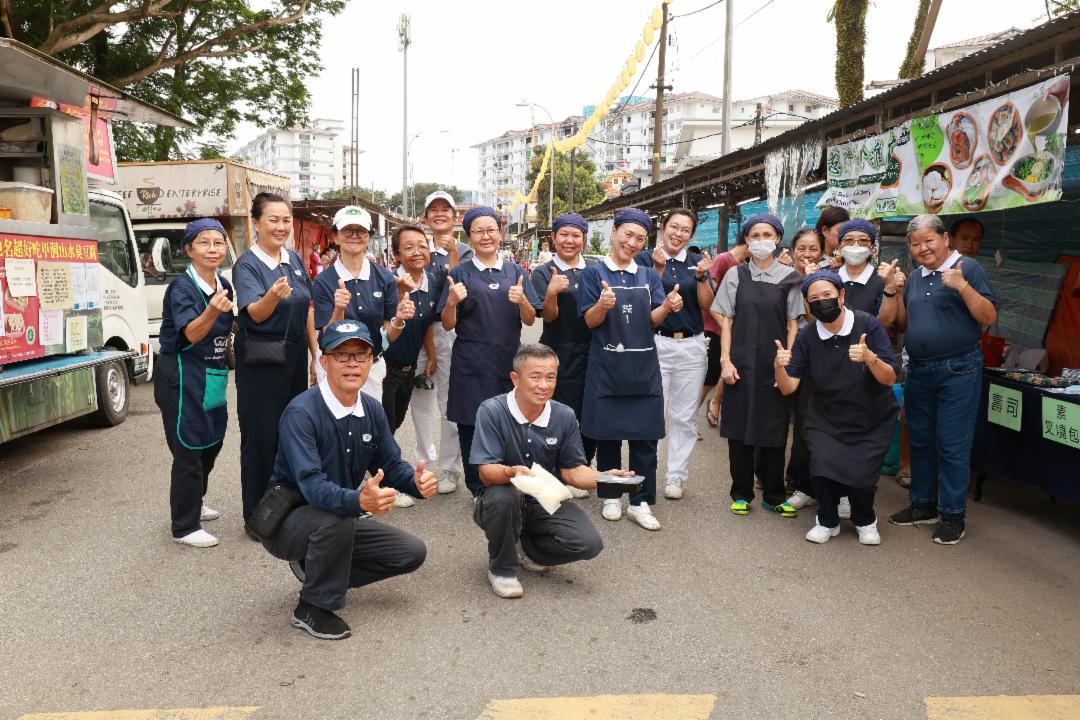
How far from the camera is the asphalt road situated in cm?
296

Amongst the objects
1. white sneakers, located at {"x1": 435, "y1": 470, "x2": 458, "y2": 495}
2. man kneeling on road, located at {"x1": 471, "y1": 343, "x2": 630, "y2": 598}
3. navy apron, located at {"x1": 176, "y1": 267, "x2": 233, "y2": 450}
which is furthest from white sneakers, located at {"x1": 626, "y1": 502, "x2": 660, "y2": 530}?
navy apron, located at {"x1": 176, "y1": 267, "x2": 233, "y2": 450}

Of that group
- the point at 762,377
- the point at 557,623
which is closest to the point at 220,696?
the point at 557,623

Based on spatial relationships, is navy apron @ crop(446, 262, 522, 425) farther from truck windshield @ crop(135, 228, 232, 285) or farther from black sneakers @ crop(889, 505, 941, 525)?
truck windshield @ crop(135, 228, 232, 285)

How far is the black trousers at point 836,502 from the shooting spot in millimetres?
4594

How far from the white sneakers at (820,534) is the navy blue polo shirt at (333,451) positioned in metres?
2.37

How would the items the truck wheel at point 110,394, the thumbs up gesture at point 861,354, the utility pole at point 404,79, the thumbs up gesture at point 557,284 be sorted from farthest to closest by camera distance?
the utility pole at point 404,79, the truck wheel at point 110,394, the thumbs up gesture at point 557,284, the thumbs up gesture at point 861,354

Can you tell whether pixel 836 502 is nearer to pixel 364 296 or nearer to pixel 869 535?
pixel 869 535

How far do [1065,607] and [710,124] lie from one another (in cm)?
4627

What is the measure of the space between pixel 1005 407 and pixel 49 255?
21.0ft

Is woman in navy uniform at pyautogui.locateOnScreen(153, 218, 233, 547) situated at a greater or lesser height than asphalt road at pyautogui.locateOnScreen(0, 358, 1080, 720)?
greater

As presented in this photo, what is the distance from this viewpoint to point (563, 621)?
3.55 meters

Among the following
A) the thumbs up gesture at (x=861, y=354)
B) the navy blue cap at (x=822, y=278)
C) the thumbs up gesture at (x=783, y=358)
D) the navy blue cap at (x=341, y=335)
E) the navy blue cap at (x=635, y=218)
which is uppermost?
the navy blue cap at (x=635, y=218)

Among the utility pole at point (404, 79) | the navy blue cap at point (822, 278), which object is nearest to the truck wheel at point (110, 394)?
the navy blue cap at point (822, 278)

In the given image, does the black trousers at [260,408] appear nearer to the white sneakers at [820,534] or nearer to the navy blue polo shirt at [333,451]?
the navy blue polo shirt at [333,451]
